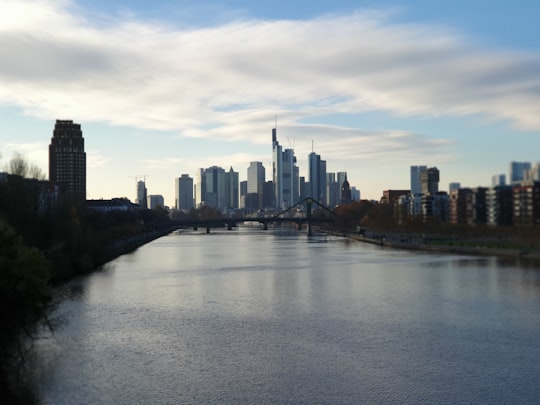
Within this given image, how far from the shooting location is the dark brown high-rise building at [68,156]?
438 feet

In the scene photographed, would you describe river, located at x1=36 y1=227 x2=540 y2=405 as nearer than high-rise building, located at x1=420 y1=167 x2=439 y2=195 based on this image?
Yes

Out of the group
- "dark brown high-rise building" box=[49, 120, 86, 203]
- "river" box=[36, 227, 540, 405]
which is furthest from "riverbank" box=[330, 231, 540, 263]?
"dark brown high-rise building" box=[49, 120, 86, 203]

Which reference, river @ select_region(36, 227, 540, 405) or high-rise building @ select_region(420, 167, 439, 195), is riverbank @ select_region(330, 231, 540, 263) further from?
high-rise building @ select_region(420, 167, 439, 195)

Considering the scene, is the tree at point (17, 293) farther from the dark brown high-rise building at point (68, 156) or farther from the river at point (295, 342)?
the dark brown high-rise building at point (68, 156)

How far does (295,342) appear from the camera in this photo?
2017 centimetres

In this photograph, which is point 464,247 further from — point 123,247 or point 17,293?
point 17,293

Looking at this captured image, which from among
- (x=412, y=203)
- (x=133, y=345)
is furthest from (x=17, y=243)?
(x=412, y=203)

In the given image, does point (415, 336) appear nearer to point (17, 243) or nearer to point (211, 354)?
point (211, 354)

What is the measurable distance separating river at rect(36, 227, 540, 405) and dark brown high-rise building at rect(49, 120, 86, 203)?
103129mm

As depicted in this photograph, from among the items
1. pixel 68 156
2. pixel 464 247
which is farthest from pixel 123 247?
pixel 68 156

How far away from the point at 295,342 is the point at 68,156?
123171mm

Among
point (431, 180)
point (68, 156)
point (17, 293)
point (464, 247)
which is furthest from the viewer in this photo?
point (431, 180)

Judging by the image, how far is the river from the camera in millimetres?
15312

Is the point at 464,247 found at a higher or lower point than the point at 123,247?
lower
